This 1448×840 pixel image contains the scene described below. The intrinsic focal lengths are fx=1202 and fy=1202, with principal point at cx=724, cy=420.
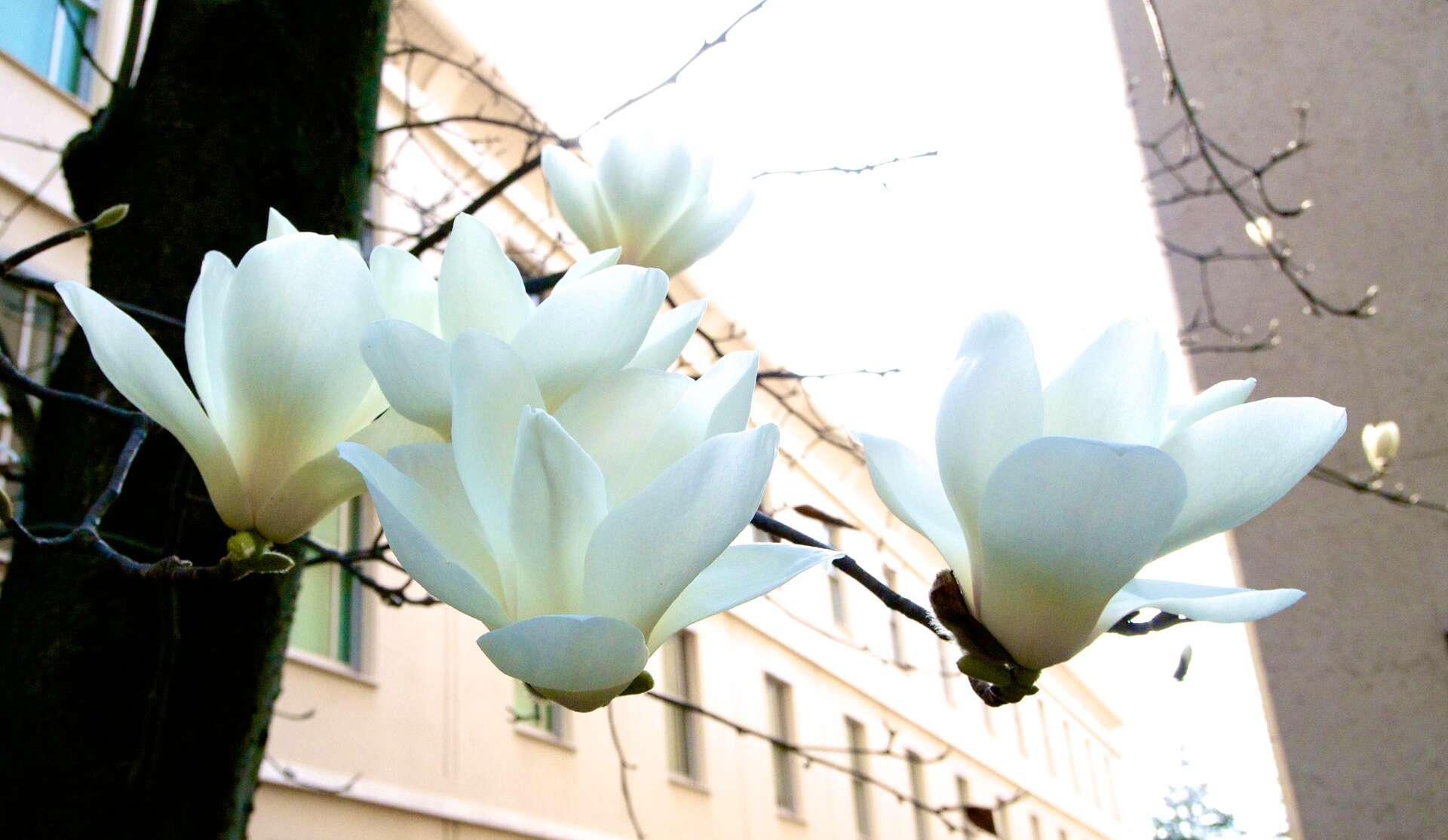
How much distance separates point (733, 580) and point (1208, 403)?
151 millimetres

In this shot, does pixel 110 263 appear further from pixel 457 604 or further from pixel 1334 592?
pixel 1334 592

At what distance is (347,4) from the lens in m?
1.17

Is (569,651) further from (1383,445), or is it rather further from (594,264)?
(1383,445)

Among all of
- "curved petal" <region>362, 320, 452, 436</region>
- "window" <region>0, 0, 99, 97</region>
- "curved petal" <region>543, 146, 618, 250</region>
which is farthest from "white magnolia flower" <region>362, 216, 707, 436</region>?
"window" <region>0, 0, 99, 97</region>

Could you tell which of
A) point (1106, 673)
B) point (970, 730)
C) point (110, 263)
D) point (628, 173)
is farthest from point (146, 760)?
point (1106, 673)

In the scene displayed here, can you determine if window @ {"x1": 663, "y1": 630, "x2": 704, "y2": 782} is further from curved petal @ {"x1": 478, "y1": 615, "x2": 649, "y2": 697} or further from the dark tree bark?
curved petal @ {"x1": 478, "y1": 615, "x2": 649, "y2": 697}

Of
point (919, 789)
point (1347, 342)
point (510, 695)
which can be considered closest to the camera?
point (1347, 342)

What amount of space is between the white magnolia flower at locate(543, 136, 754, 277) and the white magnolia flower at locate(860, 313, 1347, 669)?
41 cm

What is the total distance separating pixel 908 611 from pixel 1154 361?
143mm

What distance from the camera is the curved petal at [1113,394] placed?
332mm

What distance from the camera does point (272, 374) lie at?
1.20ft

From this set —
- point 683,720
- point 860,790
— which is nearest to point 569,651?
point 683,720

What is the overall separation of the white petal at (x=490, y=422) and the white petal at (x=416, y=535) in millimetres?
14

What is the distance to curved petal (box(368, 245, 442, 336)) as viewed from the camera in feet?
1.21
